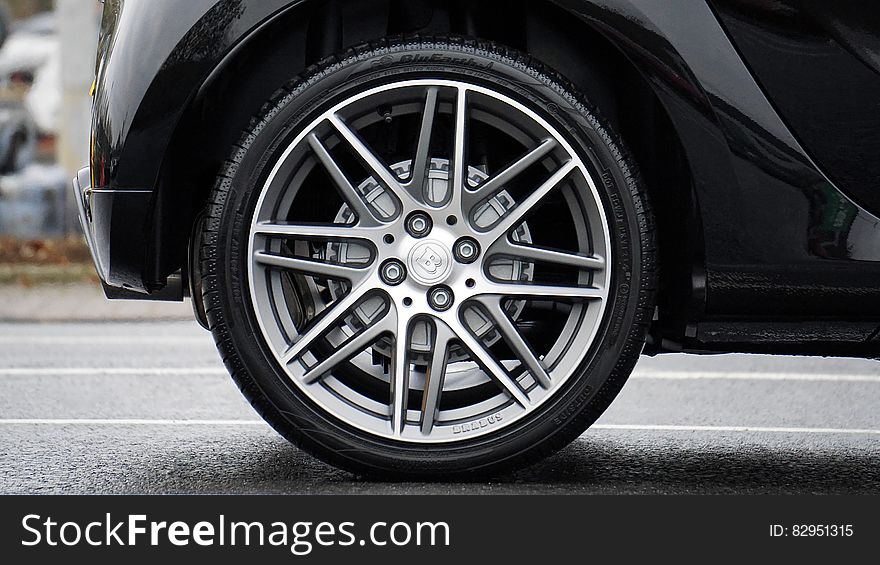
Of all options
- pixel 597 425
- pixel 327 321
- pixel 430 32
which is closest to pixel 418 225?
pixel 327 321

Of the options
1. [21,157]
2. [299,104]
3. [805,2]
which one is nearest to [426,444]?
[299,104]

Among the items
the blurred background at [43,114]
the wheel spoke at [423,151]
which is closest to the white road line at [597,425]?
the wheel spoke at [423,151]

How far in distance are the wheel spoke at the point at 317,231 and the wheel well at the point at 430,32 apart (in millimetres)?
266

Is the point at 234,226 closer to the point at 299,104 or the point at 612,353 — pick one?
the point at 299,104

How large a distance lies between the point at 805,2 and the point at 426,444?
1259 mm

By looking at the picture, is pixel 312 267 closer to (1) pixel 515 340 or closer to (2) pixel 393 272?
(2) pixel 393 272

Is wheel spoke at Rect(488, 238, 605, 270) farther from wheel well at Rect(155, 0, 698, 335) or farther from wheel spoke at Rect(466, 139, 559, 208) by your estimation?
wheel well at Rect(155, 0, 698, 335)

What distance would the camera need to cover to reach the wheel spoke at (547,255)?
250cm

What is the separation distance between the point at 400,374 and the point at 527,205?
18.6 inches

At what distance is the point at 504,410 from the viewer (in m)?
2.53

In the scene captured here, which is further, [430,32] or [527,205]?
[430,32]

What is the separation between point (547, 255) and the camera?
8.27ft

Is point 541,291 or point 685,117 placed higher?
point 685,117

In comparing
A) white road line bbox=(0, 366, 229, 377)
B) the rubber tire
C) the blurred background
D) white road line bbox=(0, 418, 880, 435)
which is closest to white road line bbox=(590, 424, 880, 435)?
white road line bbox=(0, 418, 880, 435)
